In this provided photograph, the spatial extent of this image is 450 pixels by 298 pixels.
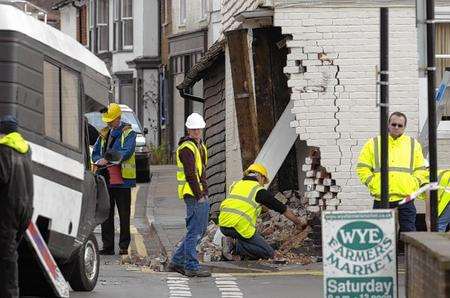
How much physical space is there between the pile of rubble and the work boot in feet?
0.41

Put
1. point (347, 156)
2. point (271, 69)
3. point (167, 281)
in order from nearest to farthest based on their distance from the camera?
1. point (167, 281)
2. point (347, 156)
3. point (271, 69)

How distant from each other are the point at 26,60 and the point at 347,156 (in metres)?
6.76

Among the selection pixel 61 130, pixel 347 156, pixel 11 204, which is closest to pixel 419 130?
pixel 347 156

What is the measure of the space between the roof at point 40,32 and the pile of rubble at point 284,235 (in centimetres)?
409

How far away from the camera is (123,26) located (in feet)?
177

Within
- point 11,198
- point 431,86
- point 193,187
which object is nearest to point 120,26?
point 193,187

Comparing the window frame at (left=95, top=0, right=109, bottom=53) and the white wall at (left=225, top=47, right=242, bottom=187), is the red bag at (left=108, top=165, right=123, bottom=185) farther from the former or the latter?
the window frame at (left=95, top=0, right=109, bottom=53)

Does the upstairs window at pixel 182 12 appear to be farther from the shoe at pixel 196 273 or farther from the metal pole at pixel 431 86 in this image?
the metal pole at pixel 431 86

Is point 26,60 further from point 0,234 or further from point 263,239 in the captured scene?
point 263,239

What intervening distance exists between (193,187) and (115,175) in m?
3.06

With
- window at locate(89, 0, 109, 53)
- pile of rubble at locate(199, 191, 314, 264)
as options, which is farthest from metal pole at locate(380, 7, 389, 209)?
window at locate(89, 0, 109, 53)

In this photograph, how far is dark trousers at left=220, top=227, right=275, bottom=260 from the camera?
1652 cm

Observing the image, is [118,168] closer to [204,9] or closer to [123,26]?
[204,9]

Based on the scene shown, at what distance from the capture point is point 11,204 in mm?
11000
